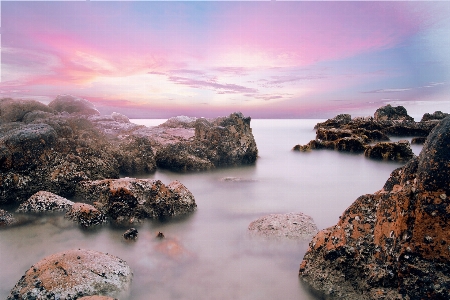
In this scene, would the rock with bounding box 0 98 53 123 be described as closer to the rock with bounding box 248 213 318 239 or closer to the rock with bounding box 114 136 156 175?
the rock with bounding box 114 136 156 175

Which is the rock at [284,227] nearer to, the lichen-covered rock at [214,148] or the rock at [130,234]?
the rock at [130,234]

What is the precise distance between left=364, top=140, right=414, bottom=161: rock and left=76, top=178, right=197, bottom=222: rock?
38.7 ft

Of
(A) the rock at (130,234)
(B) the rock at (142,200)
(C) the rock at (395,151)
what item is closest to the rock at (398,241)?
(A) the rock at (130,234)

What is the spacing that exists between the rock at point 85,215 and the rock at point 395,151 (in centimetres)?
1373

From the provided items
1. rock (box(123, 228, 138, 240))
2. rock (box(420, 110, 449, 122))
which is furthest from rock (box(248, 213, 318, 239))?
rock (box(420, 110, 449, 122))

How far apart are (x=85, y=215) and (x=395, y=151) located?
1410 centimetres

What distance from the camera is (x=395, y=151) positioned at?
14.4m

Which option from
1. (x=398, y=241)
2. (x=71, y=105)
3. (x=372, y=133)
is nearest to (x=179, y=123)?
(x=71, y=105)

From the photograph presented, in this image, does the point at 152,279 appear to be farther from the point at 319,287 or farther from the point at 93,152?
the point at 93,152

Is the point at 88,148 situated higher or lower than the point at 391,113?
lower

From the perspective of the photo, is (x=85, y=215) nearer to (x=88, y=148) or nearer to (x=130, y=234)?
(x=130, y=234)

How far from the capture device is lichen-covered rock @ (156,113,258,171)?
11141 mm

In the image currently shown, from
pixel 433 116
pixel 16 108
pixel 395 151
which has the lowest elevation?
pixel 395 151

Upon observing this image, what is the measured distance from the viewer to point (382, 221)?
3.44 m
